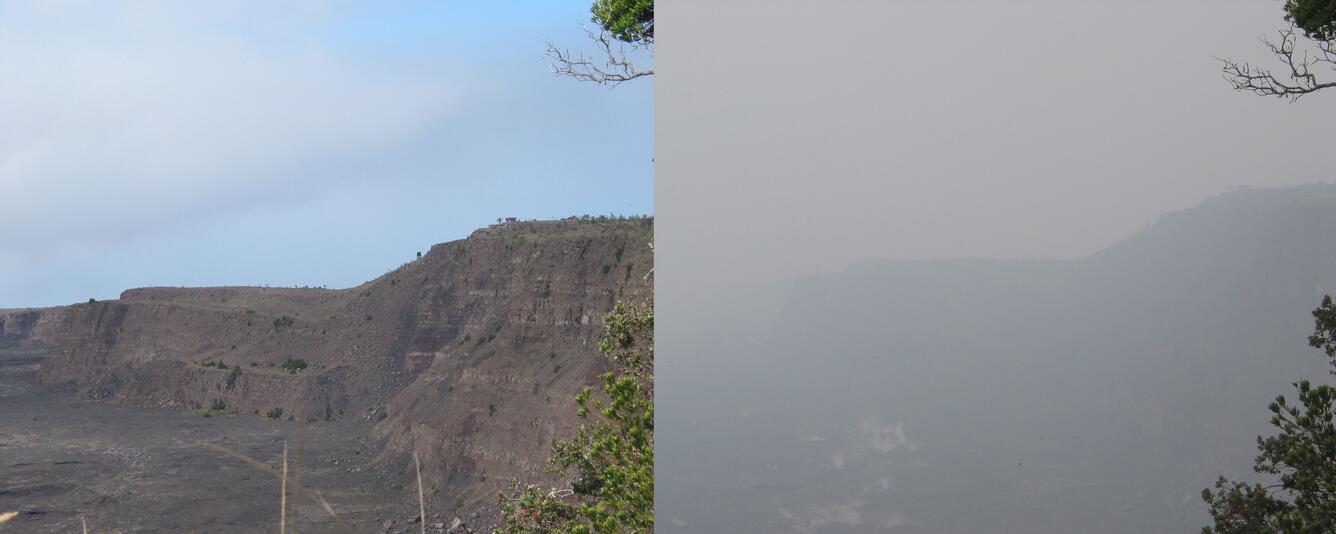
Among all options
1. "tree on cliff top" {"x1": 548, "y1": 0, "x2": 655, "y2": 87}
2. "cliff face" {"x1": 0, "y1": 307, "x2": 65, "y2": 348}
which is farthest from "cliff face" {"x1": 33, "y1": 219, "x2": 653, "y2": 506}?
"tree on cliff top" {"x1": 548, "y1": 0, "x2": 655, "y2": 87}

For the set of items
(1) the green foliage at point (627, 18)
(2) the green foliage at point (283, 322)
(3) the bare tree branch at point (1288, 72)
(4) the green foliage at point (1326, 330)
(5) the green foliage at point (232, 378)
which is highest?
(2) the green foliage at point (283, 322)

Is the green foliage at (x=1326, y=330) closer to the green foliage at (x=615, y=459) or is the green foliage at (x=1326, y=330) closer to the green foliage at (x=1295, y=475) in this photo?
the green foliage at (x=1295, y=475)

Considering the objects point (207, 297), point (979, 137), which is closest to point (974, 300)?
point (979, 137)

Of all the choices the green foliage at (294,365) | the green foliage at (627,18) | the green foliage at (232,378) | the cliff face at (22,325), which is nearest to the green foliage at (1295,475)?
the green foliage at (627,18)

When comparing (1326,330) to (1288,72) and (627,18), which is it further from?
(627,18)

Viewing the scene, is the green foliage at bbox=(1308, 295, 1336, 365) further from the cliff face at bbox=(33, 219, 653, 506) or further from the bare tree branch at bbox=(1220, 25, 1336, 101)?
the cliff face at bbox=(33, 219, 653, 506)
